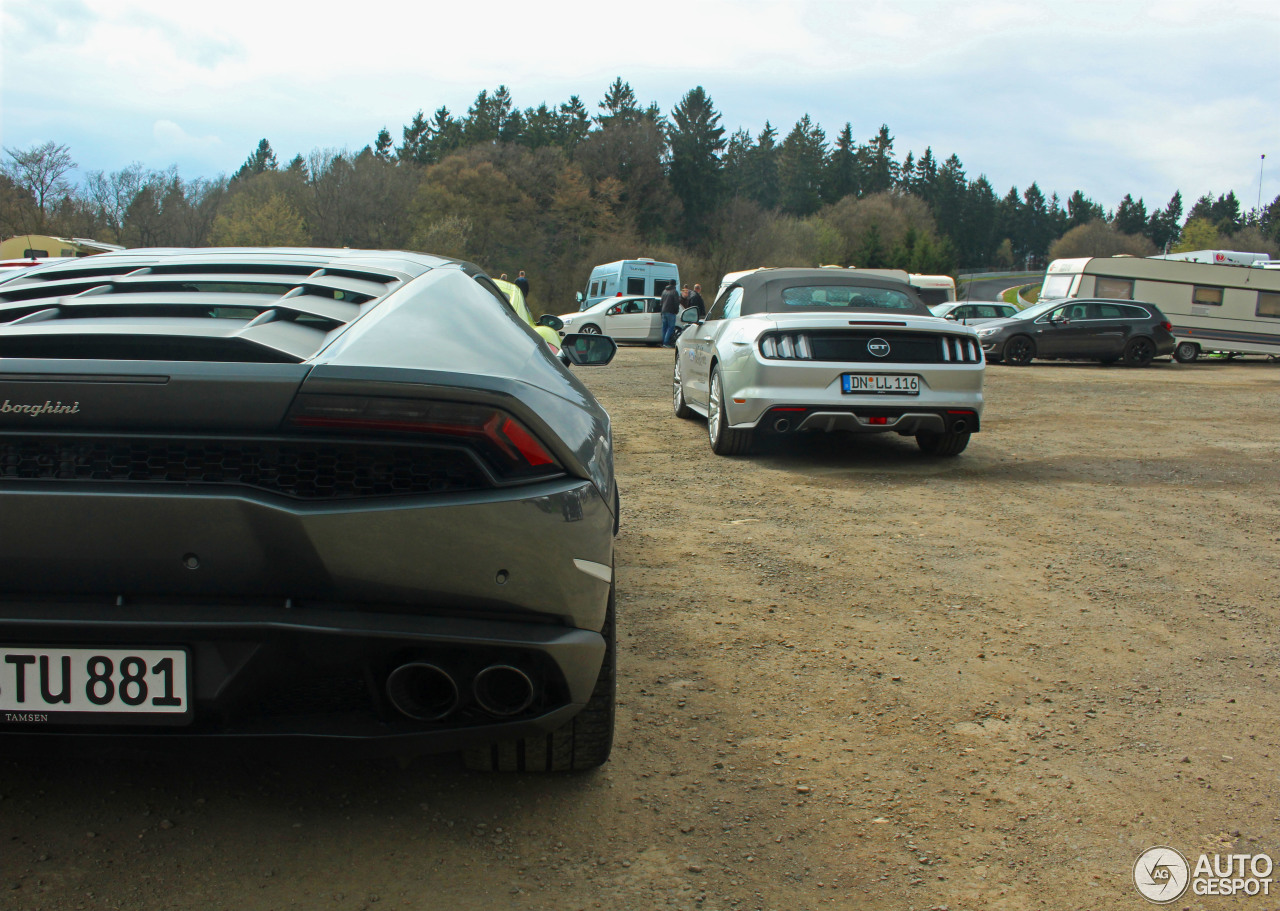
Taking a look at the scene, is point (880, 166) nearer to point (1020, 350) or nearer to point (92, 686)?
point (1020, 350)

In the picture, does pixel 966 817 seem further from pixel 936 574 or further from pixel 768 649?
pixel 936 574

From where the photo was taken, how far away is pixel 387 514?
1.95m

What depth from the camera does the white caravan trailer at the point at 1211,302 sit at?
79.2 feet

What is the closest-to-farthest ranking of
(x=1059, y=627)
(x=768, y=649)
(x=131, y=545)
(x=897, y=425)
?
(x=131, y=545) → (x=768, y=649) → (x=1059, y=627) → (x=897, y=425)

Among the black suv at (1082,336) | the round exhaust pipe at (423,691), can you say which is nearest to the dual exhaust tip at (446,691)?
the round exhaust pipe at (423,691)

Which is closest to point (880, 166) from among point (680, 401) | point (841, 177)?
point (841, 177)

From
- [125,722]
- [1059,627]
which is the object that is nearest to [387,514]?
[125,722]

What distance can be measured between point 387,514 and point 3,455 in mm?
723

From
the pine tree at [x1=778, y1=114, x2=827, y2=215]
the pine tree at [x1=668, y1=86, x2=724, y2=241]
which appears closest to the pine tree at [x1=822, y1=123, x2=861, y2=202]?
the pine tree at [x1=778, y1=114, x2=827, y2=215]

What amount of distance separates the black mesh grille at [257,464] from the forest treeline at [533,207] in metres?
50.6

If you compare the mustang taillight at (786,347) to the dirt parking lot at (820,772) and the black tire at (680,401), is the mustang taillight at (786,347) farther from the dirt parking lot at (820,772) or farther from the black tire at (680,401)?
the black tire at (680,401)

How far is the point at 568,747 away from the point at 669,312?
83.2 ft

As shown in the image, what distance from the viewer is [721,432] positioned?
771 cm

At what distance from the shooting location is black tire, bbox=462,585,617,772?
242cm
